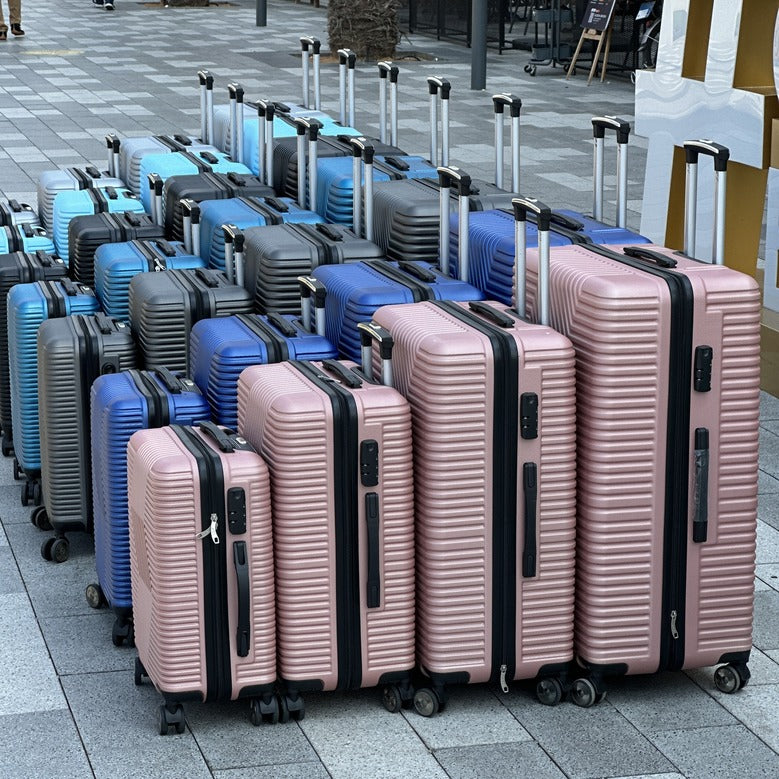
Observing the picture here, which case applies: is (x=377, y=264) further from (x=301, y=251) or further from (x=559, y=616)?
(x=559, y=616)

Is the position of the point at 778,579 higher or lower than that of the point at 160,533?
lower

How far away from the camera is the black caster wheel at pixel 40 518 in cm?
560

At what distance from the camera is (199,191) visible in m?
6.64

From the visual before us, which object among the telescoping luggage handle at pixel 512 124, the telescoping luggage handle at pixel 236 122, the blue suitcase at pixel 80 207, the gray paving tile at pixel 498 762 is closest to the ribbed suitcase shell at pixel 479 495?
the gray paving tile at pixel 498 762

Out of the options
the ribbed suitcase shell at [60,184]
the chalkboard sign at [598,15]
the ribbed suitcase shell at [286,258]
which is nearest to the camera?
the ribbed suitcase shell at [286,258]

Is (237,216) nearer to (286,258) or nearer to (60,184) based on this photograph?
(286,258)

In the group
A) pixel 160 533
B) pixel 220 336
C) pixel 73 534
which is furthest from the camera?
pixel 73 534

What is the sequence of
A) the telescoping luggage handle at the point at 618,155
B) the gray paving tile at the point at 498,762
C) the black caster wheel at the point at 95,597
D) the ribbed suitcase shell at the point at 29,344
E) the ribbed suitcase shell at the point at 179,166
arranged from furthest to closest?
1. the ribbed suitcase shell at the point at 179,166
2. the ribbed suitcase shell at the point at 29,344
3. the telescoping luggage handle at the point at 618,155
4. the black caster wheel at the point at 95,597
5. the gray paving tile at the point at 498,762

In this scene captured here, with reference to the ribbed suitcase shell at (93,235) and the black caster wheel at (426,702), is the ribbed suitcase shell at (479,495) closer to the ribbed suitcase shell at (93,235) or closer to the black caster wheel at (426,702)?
the black caster wheel at (426,702)

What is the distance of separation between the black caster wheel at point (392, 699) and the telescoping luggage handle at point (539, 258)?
112 centimetres

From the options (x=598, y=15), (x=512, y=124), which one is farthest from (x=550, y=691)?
(x=598, y=15)

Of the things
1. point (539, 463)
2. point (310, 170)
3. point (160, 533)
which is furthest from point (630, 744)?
point (310, 170)

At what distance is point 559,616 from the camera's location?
4164mm

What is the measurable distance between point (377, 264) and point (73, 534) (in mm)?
1606
